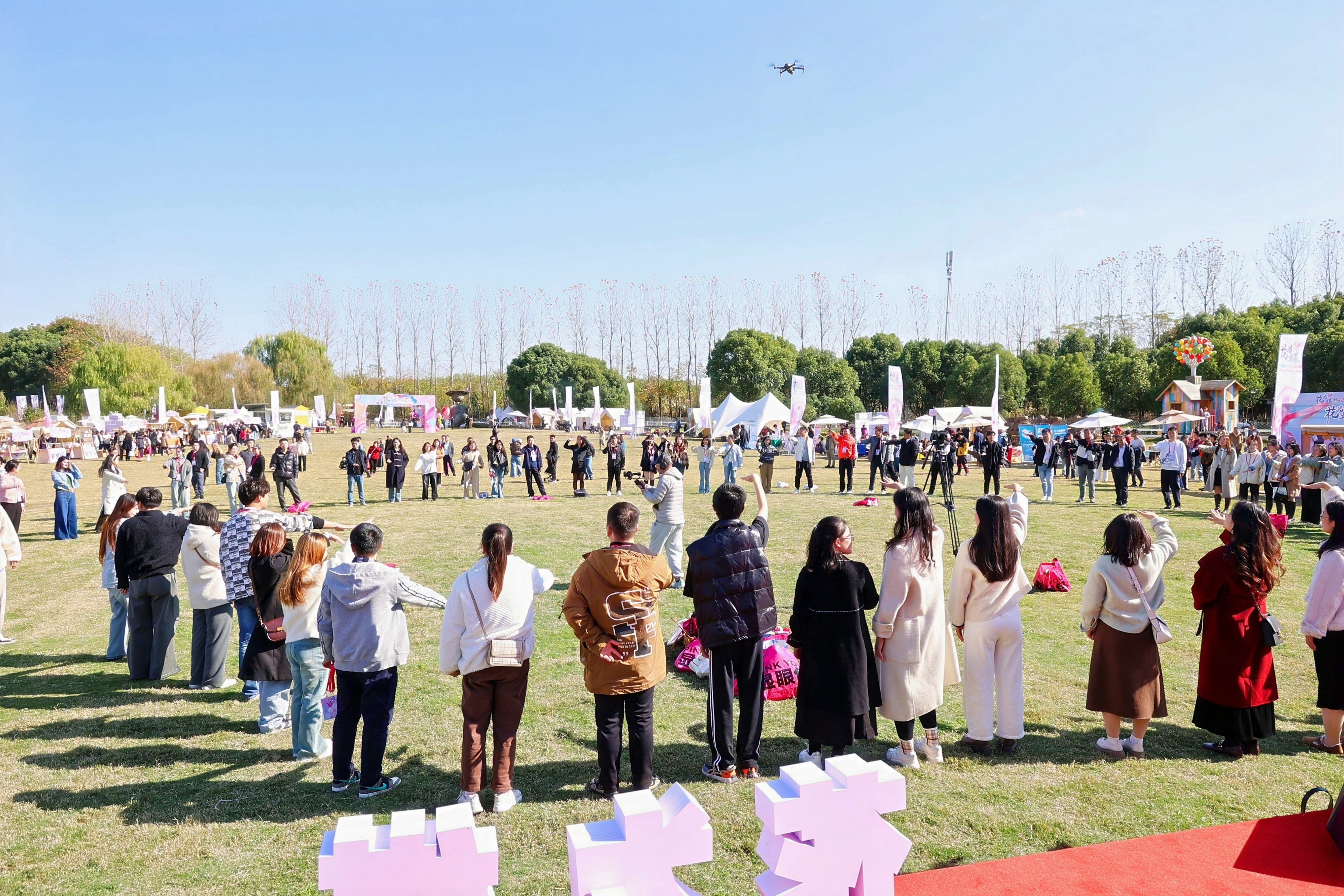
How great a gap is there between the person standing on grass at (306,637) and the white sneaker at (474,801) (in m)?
1.32

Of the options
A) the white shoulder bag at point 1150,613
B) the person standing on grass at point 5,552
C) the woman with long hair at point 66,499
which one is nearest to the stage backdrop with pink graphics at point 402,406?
the woman with long hair at point 66,499

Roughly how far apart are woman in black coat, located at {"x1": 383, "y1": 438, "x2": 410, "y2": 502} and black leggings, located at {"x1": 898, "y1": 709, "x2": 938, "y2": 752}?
597 inches

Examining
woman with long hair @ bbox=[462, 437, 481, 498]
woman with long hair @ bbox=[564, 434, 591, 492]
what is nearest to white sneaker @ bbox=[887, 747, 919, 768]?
woman with long hair @ bbox=[462, 437, 481, 498]

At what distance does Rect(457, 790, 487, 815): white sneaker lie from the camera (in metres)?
3.95

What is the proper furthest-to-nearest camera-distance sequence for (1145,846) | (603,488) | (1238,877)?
(603,488), (1145,846), (1238,877)

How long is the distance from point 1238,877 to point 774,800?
1899mm

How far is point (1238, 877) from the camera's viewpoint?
8.91 ft

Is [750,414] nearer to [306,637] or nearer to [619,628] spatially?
[306,637]

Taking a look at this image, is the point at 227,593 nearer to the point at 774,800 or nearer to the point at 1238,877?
the point at 774,800

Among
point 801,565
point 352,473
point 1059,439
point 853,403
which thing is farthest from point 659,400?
point 801,565

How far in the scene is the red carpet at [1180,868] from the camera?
267cm

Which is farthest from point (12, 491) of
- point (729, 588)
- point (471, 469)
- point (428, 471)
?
point (729, 588)

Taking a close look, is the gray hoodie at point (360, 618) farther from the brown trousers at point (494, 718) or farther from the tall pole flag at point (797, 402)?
the tall pole flag at point (797, 402)

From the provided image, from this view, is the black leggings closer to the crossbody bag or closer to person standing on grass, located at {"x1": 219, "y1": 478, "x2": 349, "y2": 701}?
the crossbody bag
